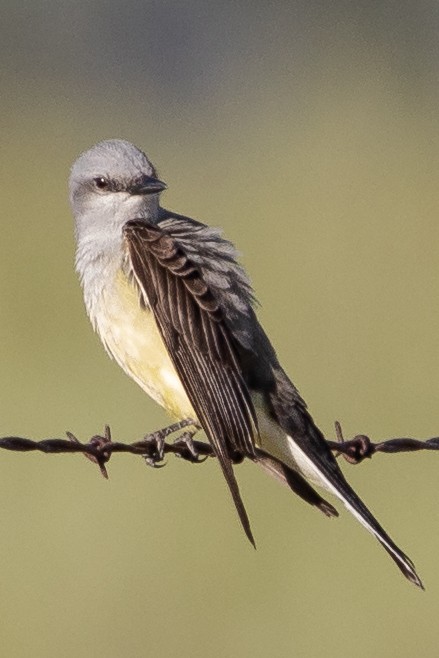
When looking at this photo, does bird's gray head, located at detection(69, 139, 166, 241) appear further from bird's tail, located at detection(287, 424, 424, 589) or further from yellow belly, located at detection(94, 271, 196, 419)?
bird's tail, located at detection(287, 424, 424, 589)

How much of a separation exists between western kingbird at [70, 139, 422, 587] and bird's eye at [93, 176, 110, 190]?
32 centimetres

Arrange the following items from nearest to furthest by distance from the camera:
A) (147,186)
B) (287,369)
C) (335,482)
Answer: (335,482), (147,186), (287,369)

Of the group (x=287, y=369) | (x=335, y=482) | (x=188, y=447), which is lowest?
(x=335, y=482)

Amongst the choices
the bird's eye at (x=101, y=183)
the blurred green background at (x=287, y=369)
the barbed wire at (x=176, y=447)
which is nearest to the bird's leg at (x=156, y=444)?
the barbed wire at (x=176, y=447)

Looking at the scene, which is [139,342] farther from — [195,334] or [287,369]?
[287,369]

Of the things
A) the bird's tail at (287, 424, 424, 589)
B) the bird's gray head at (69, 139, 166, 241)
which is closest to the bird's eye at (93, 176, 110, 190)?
the bird's gray head at (69, 139, 166, 241)

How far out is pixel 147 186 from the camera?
7.91 meters

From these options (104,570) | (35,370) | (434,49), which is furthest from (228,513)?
(434,49)

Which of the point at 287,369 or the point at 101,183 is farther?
the point at 287,369

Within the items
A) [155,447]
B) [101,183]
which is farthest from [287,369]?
[155,447]

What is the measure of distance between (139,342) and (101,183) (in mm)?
1092

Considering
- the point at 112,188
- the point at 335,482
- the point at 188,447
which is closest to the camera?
the point at 335,482

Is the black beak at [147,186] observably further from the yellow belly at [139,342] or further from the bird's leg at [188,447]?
the bird's leg at [188,447]

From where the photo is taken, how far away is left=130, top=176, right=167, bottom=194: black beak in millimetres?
7867
